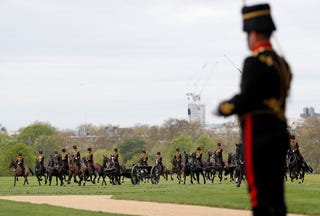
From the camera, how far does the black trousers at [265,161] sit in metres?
7.58

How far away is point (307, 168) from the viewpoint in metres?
41.0

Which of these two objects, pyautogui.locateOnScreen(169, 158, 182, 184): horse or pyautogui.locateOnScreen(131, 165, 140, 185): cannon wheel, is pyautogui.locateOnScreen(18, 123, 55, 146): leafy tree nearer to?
pyautogui.locateOnScreen(169, 158, 182, 184): horse

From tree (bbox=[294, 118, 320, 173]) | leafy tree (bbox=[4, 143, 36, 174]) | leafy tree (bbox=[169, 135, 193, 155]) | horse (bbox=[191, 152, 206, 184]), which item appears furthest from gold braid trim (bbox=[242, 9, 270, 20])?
tree (bbox=[294, 118, 320, 173])

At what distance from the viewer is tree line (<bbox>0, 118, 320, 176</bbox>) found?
103375 millimetres

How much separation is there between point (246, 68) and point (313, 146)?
112 meters

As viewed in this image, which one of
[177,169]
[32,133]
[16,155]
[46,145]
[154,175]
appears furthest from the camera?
[32,133]

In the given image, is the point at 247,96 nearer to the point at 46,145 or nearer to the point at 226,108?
the point at 226,108

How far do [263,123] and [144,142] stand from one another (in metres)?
135

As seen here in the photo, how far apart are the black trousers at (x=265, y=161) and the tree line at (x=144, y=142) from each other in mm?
81197

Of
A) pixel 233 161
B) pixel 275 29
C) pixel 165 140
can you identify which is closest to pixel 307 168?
pixel 233 161

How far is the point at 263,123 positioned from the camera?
766cm

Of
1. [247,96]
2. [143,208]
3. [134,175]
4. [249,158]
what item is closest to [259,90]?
→ [247,96]

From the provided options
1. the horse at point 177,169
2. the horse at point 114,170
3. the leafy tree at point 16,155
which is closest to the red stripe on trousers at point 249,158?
the horse at point 114,170

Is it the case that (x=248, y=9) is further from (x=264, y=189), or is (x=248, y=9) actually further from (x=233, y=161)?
(x=233, y=161)
